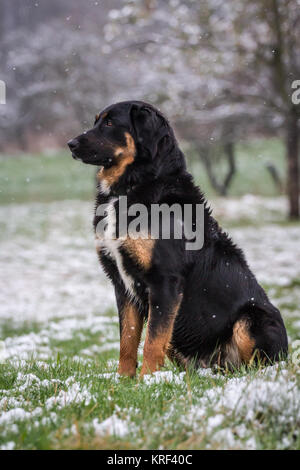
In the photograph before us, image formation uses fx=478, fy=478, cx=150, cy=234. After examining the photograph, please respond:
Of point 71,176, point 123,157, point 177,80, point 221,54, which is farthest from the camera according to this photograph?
point 71,176

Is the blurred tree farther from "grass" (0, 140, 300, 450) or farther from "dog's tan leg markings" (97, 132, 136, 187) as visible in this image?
"dog's tan leg markings" (97, 132, 136, 187)

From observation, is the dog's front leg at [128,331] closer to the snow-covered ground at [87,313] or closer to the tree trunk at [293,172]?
the snow-covered ground at [87,313]

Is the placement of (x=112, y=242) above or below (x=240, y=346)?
above

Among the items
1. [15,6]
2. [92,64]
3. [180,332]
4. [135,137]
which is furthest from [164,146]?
[15,6]

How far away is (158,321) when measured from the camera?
Answer: 314cm

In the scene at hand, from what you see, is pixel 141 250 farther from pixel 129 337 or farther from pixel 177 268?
pixel 129 337

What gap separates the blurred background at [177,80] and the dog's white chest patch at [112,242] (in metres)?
1.19

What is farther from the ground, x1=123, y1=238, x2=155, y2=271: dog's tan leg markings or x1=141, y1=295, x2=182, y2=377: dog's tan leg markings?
x1=123, y1=238, x2=155, y2=271: dog's tan leg markings

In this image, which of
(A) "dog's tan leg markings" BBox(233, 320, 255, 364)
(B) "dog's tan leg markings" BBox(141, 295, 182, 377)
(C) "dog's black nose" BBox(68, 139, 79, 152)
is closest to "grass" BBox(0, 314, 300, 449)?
(B) "dog's tan leg markings" BBox(141, 295, 182, 377)

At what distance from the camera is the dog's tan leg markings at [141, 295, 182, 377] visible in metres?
3.14

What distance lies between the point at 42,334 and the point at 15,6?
4409 centimetres

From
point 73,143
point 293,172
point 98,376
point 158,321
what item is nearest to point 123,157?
point 73,143

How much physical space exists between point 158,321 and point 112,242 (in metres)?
0.62
